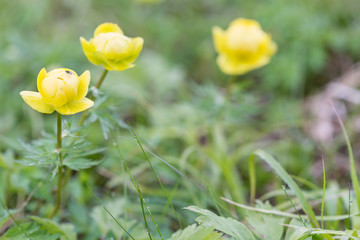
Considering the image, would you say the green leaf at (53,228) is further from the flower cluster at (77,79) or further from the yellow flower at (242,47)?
the yellow flower at (242,47)

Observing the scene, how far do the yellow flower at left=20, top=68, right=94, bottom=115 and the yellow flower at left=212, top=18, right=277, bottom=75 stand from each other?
34.4 inches

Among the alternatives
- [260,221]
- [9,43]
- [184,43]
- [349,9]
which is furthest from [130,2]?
[260,221]

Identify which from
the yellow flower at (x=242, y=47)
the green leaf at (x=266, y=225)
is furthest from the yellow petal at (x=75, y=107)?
the yellow flower at (x=242, y=47)

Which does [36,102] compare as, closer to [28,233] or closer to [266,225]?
[28,233]

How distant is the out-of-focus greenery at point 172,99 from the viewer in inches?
46.8

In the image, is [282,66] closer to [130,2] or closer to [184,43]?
[184,43]

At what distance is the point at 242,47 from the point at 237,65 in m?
0.09

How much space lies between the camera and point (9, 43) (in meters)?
1.78

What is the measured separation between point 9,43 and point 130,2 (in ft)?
3.03

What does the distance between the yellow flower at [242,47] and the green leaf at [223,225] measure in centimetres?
90

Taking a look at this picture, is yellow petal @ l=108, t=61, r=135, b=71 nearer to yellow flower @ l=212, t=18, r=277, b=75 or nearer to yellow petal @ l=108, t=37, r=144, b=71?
yellow petal @ l=108, t=37, r=144, b=71

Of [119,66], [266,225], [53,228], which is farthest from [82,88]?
[266,225]

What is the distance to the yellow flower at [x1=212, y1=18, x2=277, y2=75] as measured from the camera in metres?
1.47

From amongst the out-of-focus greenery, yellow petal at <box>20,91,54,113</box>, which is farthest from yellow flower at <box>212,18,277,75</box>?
yellow petal at <box>20,91,54,113</box>
